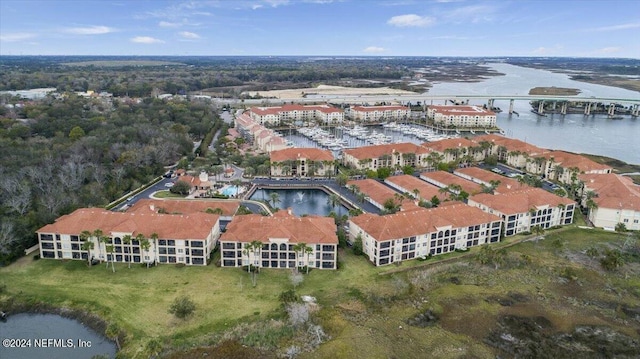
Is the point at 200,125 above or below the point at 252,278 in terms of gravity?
above

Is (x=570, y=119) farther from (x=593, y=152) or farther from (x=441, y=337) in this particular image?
(x=441, y=337)

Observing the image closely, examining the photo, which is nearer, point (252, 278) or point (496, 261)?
point (252, 278)

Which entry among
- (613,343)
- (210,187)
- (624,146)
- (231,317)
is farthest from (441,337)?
(624,146)

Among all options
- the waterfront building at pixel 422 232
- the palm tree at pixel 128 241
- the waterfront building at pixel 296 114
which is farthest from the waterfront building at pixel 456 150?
the palm tree at pixel 128 241

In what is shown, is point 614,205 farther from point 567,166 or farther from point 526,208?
point 567,166

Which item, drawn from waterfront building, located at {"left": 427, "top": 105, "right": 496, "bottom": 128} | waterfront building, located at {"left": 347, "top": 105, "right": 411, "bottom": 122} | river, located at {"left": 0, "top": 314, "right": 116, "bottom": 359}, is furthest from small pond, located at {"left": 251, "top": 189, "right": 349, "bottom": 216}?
waterfront building, located at {"left": 427, "top": 105, "right": 496, "bottom": 128}

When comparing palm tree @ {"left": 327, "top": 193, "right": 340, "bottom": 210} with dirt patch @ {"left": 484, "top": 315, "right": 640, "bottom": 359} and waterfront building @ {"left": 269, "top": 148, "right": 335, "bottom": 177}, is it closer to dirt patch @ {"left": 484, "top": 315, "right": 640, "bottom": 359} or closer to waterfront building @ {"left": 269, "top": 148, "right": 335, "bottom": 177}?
waterfront building @ {"left": 269, "top": 148, "right": 335, "bottom": 177}

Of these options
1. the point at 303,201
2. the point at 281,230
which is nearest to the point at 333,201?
the point at 303,201

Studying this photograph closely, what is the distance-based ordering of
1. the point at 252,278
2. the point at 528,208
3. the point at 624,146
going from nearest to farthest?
the point at 252,278
the point at 528,208
the point at 624,146
